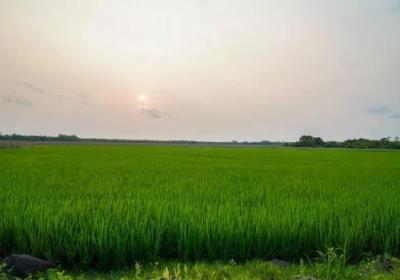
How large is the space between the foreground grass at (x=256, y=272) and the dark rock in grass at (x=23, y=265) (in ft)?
0.26

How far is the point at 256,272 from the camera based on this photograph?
3.67m

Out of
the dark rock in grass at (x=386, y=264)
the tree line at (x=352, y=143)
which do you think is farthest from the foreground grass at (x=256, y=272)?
the tree line at (x=352, y=143)

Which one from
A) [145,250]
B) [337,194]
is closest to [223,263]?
[145,250]

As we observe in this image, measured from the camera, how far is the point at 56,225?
4.28 metres

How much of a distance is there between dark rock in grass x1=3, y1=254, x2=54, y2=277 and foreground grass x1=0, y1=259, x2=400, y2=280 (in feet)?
0.26

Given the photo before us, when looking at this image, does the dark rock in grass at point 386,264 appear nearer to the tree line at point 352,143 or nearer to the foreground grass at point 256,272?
the foreground grass at point 256,272

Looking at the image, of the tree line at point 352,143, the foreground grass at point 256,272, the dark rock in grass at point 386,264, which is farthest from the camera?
the tree line at point 352,143

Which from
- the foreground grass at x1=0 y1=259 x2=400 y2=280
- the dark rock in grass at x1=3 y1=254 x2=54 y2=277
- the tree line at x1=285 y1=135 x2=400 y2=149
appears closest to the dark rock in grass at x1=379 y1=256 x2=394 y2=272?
the foreground grass at x1=0 y1=259 x2=400 y2=280

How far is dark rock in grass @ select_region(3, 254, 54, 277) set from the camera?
139 inches

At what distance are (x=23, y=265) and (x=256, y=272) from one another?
2255 millimetres

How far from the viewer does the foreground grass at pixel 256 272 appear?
3.47 metres

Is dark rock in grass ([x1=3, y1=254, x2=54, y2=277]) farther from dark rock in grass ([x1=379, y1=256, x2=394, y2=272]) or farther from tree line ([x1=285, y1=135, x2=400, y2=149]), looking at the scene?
tree line ([x1=285, y1=135, x2=400, y2=149])

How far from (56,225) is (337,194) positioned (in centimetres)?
576

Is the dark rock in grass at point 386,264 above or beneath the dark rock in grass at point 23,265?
beneath
